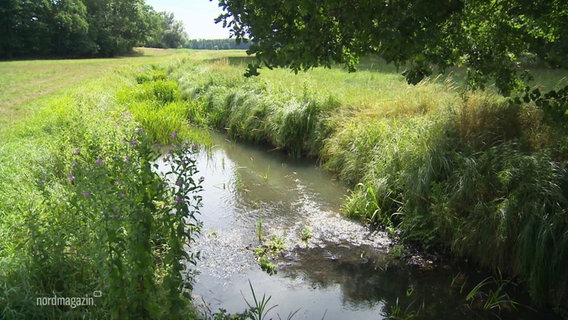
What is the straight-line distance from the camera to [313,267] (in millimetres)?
4871

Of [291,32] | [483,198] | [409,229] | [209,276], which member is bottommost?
[209,276]

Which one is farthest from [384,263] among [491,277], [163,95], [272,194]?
[163,95]

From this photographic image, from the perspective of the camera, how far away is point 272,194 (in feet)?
23.9

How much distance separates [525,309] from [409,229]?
161 cm

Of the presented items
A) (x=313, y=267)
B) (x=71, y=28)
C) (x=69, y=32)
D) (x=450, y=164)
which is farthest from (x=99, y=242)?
(x=69, y=32)

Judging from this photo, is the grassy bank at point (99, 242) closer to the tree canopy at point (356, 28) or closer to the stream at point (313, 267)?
the stream at point (313, 267)

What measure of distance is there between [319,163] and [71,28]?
4618cm

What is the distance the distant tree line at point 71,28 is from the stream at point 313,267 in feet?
142


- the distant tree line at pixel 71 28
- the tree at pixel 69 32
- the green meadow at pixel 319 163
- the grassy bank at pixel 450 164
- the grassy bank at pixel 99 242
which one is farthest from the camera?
the tree at pixel 69 32

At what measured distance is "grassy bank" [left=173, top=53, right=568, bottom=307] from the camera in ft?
13.7

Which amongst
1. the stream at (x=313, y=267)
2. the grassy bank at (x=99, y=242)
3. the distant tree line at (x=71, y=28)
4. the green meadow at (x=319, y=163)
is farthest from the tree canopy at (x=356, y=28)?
the distant tree line at (x=71, y=28)

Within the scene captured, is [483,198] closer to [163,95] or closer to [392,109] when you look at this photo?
[392,109]

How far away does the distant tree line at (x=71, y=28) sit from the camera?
4128 centimetres

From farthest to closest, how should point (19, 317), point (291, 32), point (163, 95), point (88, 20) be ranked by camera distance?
1. point (88, 20)
2. point (163, 95)
3. point (291, 32)
4. point (19, 317)
